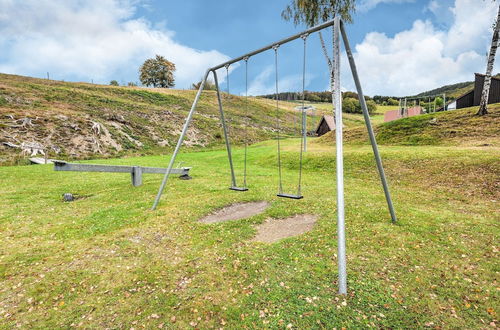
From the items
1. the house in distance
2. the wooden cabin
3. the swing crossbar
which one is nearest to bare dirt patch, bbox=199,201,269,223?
the swing crossbar

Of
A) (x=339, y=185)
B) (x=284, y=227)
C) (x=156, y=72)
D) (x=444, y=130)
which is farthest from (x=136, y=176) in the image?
(x=156, y=72)

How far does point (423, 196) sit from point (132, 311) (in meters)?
10.4

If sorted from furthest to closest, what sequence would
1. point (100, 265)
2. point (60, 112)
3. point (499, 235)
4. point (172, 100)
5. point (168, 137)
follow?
point (172, 100) < point (168, 137) < point (60, 112) < point (499, 235) < point (100, 265)

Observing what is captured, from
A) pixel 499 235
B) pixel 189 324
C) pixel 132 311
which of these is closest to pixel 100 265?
pixel 132 311

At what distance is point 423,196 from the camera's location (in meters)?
10.0

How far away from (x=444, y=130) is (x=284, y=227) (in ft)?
64.0

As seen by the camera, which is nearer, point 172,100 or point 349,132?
point 349,132

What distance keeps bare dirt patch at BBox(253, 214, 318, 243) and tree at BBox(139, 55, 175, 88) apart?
282 feet

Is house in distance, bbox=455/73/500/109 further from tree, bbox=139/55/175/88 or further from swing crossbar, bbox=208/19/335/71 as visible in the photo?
tree, bbox=139/55/175/88

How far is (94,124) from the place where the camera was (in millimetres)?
31266

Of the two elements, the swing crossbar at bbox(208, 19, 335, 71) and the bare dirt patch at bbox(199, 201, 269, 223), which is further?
the bare dirt patch at bbox(199, 201, 269, 223)

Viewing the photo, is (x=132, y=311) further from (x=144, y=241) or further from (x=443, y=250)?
(x=443, y=250)

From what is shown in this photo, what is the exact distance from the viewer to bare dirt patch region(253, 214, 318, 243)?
6.38 meters

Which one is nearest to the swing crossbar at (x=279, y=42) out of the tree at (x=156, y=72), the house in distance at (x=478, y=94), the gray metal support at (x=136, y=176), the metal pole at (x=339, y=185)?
the metal pole at (x=339, y=185)
